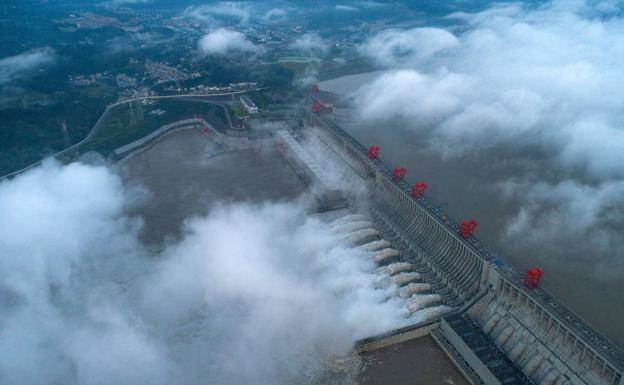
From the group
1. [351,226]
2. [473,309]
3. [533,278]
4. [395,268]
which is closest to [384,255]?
[395,268]

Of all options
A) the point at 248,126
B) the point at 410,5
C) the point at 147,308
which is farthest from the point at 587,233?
the point at 410,5

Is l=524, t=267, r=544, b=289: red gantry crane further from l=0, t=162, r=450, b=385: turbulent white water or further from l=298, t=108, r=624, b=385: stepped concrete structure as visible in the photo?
l=0, t=162, r=450, b=385: turbulent white water

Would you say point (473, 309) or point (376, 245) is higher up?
point (473, 309)

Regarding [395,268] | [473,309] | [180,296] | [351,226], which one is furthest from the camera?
[351,226]

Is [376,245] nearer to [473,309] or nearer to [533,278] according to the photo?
[473,309]

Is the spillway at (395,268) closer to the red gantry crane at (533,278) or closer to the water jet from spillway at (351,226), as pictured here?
the water jet from spillway at (351,226)

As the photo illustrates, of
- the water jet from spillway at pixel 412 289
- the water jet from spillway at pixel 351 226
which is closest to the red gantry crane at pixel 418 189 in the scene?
the water jet from spillway at pixel 351 226

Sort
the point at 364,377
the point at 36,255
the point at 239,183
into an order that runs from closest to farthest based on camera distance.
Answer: the point at 364,377, the point at 36,255, the point at 239,183

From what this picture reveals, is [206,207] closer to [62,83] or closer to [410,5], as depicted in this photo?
[62,83]
